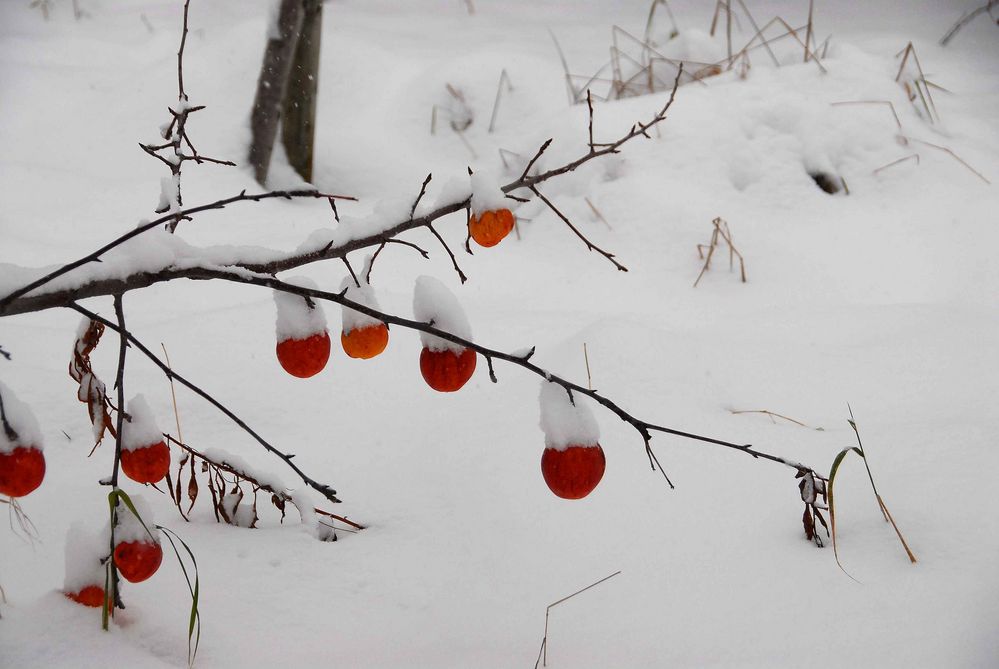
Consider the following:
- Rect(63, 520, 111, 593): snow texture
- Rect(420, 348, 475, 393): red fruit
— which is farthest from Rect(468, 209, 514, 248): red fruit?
Rect(63, 520, 111, 593): snow texture

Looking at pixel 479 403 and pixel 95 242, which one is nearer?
Answer: pixel 479 403

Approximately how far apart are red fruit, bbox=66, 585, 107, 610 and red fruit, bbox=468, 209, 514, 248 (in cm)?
Result: 58

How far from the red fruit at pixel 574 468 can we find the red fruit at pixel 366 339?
0.69 ft

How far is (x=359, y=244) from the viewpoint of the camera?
2.69ft

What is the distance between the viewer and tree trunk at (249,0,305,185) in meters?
2.56

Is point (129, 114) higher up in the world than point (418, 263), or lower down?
higher up

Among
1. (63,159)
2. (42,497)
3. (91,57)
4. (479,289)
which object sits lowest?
(42,497)

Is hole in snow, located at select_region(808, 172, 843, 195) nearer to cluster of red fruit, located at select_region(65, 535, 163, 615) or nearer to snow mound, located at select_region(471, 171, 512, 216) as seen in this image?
snow mound, located at select_region(471, 171, 512, 216)

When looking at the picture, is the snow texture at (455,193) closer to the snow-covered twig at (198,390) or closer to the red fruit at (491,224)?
the red fruit at (491,224)

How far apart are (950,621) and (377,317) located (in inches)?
30.1

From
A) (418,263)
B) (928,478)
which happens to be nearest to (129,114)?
(418,263)

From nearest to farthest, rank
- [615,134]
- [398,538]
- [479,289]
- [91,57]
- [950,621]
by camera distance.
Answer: [950,621]
[398,538]
[479,289]
[615,134]
[91,57]

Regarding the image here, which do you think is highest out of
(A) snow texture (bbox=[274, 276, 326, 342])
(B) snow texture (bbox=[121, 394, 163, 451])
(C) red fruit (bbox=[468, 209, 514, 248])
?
(C) red fruit (bbox=[468, 209, 514, 248])

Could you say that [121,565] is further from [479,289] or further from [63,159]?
[63,159]
